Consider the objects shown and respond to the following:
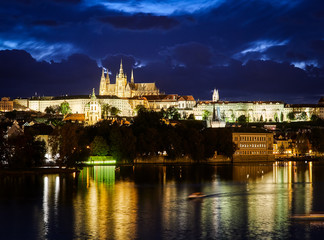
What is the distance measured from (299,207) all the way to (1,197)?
62.7ft

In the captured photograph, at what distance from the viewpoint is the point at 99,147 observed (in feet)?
224

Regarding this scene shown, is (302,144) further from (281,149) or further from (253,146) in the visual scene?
(253,146)

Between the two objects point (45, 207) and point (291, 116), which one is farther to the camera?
point (291, 116)

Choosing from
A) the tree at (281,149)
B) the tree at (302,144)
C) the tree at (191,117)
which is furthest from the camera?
the tree at (191,117)

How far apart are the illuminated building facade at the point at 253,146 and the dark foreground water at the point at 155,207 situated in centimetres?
3234

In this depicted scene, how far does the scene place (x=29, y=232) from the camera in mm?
26438

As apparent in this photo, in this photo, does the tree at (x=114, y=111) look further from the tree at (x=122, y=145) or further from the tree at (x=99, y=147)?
the tree at (x=99, y=147)

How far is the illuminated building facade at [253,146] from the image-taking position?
8519 cm

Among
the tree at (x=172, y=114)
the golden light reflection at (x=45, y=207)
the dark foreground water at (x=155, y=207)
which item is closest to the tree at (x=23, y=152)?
the dark foreground water at (x=155, y=207)

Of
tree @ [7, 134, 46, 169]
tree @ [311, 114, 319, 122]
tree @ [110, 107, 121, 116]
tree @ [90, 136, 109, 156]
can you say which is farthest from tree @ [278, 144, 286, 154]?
tree @ [110, 107, 121, 116]

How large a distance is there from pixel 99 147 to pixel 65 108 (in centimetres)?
12242

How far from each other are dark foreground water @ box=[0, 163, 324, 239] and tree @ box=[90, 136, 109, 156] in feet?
52.0

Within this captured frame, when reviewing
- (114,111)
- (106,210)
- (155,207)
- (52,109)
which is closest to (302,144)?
(155,207)

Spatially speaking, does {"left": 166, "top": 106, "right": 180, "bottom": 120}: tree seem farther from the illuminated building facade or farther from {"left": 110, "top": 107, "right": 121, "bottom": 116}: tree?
the illuminated building facade
